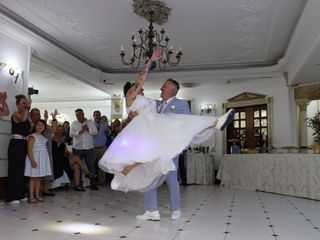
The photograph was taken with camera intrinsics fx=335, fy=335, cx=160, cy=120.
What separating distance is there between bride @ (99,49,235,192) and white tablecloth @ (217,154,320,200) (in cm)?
270

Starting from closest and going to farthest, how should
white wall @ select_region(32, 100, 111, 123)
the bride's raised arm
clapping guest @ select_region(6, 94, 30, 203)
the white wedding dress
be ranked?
1. the white wedding dress
2. the bride's raised arm
3. clapping guest @ select_region(6, 94, 30, 203)
4. white wall @ select_region(32, 100, 111, 123)

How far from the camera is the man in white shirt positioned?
6352mm

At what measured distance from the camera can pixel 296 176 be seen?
567cm

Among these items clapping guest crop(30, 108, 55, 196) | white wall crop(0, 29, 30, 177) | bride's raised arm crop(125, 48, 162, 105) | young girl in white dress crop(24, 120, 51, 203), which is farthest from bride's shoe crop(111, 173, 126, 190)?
white wall crop(0, 29, 30, 177)

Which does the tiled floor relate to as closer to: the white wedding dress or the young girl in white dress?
the young girl in white dress

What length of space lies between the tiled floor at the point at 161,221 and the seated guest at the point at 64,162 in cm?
90

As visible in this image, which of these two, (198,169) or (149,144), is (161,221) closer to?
(149,144)

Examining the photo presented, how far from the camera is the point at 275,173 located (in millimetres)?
6312

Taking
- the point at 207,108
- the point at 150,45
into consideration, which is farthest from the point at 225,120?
the point at 207,108

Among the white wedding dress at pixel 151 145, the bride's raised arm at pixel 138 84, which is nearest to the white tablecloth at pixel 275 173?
the white wedding dress at pixel 151 145

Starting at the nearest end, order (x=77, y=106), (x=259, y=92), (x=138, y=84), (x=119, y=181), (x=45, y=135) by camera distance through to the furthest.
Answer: (x=119, y=181) < (x=138, y=84) < (x=45, y=135) < (x=259, y=92) < (x=77, y=106)

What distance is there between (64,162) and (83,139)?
21.8 inches

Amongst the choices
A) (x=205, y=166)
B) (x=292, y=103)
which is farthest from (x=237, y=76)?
Result: (x=205, y=166)

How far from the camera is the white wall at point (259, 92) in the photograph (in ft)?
27.4
